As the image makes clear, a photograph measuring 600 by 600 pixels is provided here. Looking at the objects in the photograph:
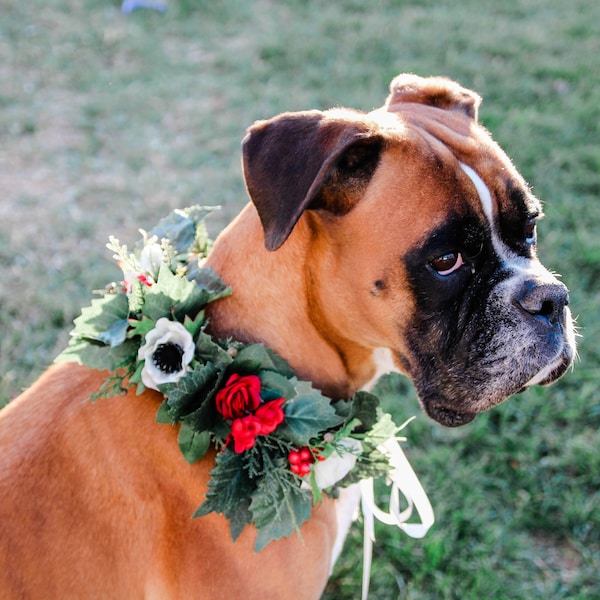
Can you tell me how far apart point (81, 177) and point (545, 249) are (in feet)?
12.0

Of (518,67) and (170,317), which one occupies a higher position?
(170,317)

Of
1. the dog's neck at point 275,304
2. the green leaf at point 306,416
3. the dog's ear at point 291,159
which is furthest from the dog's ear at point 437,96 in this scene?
the green leaf at point 306,416

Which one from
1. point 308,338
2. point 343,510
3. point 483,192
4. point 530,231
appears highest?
point 483,192

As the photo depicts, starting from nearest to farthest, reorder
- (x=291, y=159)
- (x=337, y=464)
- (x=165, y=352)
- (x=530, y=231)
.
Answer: (x=291, y=159), (x=165, y=352), (x=337, y=464), (x=530, y=231)

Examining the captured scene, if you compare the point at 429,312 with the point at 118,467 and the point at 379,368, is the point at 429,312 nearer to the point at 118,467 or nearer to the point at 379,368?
the point at 379,368

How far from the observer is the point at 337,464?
249 cm

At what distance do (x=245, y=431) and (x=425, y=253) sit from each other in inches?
30.9

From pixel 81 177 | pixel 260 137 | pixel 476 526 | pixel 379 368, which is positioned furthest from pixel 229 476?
pixel 81 177

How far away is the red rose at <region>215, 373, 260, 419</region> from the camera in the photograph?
90.8 inches

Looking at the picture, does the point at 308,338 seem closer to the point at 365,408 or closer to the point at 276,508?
the point at 365,408

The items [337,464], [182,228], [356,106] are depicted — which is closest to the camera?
[337,464]

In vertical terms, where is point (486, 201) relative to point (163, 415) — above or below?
above

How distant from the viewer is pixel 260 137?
2201mm

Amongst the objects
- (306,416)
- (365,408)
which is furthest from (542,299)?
(306,416)
